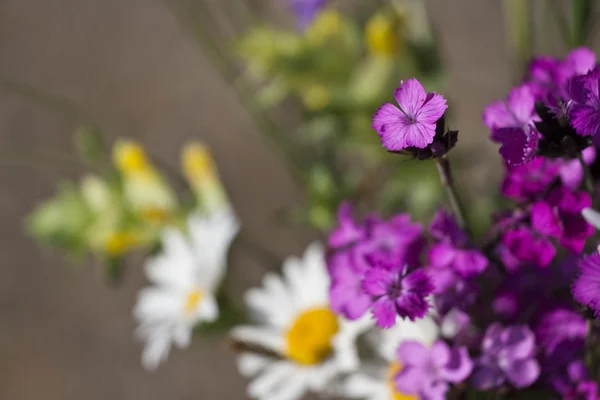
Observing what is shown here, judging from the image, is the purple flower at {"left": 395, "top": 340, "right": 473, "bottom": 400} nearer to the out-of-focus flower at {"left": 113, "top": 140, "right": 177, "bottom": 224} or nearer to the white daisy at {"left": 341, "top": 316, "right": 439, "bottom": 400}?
the white daisy at {"left": 341, "top": 316, "right": 439, "bottom": 400}

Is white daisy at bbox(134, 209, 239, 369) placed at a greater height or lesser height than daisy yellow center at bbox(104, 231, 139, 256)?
lesser

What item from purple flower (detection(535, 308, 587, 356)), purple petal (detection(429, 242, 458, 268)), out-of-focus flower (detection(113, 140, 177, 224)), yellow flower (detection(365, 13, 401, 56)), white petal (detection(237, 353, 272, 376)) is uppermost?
yellow flower (detection(365, 13, 401, 56))

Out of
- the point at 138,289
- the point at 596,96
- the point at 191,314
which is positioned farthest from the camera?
the point at 138,289

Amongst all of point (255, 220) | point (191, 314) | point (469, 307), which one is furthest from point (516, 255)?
point (255, 220)

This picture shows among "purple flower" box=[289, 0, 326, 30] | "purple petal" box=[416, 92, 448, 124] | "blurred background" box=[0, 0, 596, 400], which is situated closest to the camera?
"purple petal" box=[416, 92, 448, 124]

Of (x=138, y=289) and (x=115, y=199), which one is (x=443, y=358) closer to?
(x=115, y=199)

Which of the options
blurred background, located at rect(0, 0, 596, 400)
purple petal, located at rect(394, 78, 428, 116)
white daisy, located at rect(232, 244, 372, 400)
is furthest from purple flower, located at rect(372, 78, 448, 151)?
blurred background, located at rect(0, 0, 596, 400)

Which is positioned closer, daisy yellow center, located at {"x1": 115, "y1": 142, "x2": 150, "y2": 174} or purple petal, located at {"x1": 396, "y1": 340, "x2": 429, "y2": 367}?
purple petal, located at {"x1": 396, "y1": 340, "x2": 429, "y2": 367}
